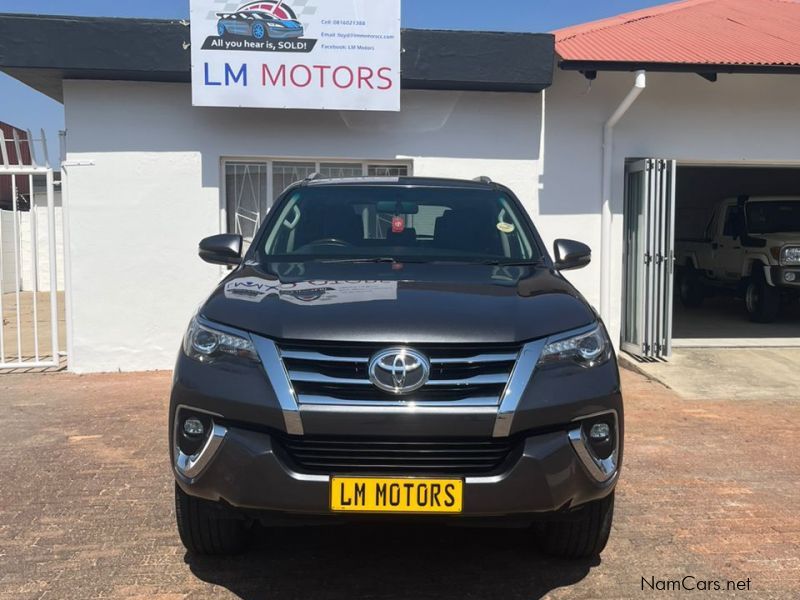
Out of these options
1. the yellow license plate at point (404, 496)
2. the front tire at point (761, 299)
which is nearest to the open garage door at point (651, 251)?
the front tire at point (761, 299)

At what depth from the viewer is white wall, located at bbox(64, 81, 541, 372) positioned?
788 centimetres

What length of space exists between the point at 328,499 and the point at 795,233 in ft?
36.3

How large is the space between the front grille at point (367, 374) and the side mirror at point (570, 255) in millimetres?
1416

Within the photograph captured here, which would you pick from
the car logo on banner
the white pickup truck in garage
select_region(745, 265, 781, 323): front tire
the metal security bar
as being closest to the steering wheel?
the car logo on banner

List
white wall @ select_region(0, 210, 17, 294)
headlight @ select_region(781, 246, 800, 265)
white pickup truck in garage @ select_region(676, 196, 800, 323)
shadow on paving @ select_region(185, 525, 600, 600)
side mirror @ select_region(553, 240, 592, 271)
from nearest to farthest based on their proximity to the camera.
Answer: shadow on paving @ select_region(185, 525, 600, 600), side mirror @ select_region(553, 240, 592, 271), headlight @ select_region(781, 246, 800, 265), white pickup truck in garage @ select_region(676, 196, 800, 323), white wall @ select_region(0, 210, 17, 294)

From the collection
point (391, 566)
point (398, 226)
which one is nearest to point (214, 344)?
point (391, 566)

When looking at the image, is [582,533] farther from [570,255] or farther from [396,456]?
[570,255]

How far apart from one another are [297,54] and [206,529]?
5.54 meters

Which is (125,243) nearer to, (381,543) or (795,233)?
(381,543)

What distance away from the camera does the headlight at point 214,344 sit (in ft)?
9.36

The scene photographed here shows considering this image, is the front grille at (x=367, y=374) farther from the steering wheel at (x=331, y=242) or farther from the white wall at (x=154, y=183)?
the white wall at (x=154, y=183)

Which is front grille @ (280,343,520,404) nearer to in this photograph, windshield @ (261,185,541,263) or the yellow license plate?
the yellow license plate

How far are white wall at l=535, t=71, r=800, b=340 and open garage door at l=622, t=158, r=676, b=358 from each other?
0.17 metres

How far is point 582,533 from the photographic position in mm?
3328
